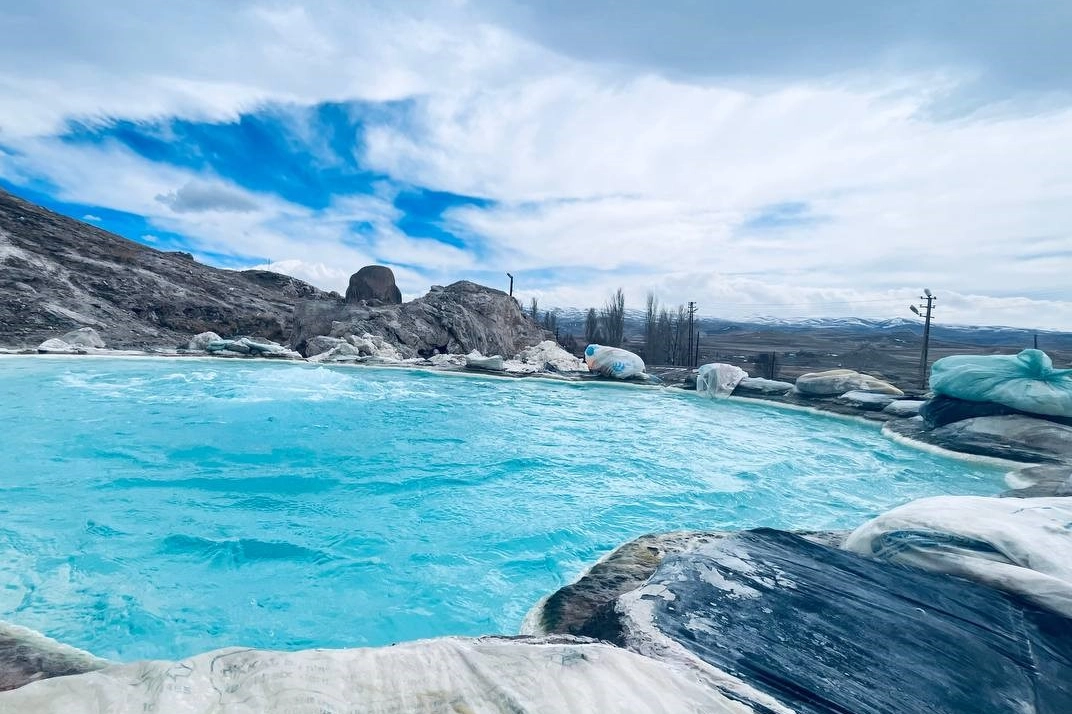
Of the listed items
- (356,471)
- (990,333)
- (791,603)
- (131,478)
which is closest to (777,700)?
(791,603)

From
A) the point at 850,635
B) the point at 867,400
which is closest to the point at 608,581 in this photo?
the point at 850,635

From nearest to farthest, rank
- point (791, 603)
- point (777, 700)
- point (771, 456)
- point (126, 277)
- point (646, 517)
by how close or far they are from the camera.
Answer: point (777, 700), point (791, 603), point (646, 517), point (771, 456), point (126, 277)

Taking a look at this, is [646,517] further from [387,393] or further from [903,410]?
[387,393]

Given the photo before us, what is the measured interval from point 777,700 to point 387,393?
34.2 feet

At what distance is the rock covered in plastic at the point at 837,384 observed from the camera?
9462 millimetres

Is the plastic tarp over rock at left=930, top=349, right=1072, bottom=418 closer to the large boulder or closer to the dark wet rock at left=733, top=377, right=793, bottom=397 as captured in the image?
the dark wet rock at left=733, top=377, right=793, bottom=397

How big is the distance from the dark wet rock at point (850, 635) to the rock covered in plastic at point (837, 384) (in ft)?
28.9

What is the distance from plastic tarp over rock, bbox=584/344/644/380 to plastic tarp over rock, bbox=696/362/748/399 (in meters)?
2.56

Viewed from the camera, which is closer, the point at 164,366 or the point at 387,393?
the point at 387,393

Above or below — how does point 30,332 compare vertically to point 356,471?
above

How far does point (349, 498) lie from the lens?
16.1 ft

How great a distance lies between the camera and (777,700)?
126 cm

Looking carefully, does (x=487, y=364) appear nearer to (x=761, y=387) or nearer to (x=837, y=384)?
(x=761, y=387)

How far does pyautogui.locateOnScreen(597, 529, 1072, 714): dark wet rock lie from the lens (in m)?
1.35
